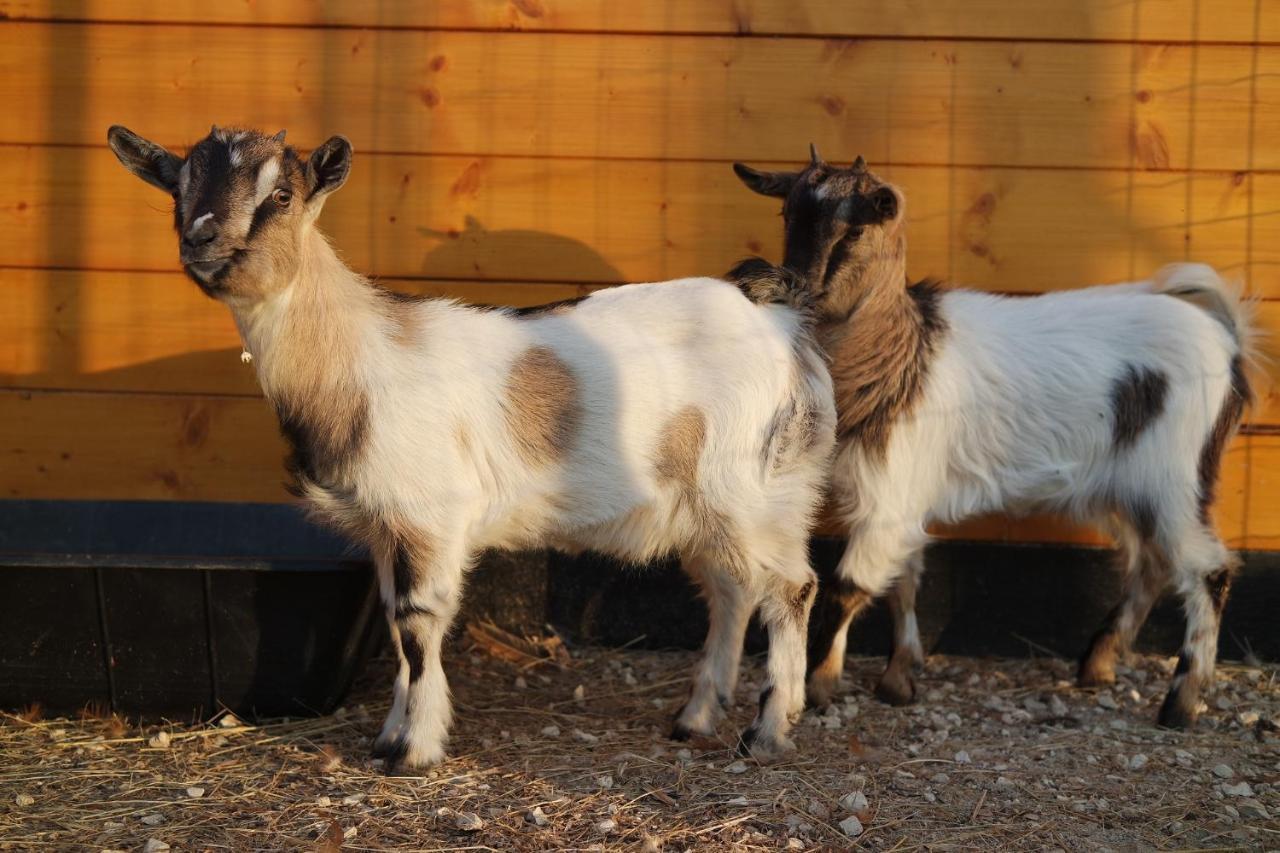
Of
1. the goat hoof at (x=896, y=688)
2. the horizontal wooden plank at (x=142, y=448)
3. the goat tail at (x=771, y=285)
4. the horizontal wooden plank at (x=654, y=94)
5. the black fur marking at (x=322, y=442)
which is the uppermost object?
the horizontal wooden plank at (x=654, y=94)

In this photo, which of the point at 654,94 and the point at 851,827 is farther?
the point at 654,94

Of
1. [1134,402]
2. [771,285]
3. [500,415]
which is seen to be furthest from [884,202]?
[500,415]

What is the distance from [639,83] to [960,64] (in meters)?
1.10

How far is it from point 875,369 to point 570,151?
4.34 ft

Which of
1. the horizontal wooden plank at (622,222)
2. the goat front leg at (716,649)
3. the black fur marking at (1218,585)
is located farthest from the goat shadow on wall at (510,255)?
the black fur marking at (1218,585)

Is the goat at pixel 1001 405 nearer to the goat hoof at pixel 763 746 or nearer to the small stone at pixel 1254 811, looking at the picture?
the goat hoof at pixel 763 746

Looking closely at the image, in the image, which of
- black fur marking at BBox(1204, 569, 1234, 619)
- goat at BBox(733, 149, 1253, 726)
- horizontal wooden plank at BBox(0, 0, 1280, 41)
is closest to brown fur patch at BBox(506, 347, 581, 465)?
goat at BBox(733, 149, 1253, 726)

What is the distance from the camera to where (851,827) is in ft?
10.1

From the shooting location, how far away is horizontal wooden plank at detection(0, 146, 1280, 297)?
440cm

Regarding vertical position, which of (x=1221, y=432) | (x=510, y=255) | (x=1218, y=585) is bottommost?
(x=1218, y=585)

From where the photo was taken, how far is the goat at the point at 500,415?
3.35m

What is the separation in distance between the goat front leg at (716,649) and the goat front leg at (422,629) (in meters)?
0.74

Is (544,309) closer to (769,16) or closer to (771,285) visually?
(771,285)

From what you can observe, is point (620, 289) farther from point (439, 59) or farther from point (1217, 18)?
point (1217, 18)
